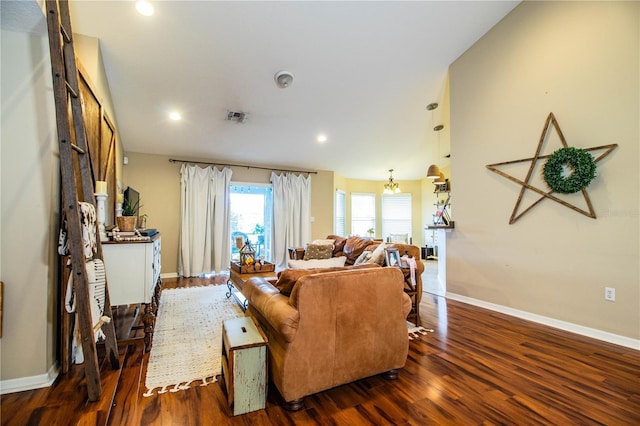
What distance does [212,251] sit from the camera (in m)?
6.03

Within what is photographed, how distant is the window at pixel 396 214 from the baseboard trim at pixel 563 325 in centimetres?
520

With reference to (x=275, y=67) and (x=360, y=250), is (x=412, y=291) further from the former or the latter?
(x=275, y=67)

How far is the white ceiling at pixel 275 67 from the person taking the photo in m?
2.93

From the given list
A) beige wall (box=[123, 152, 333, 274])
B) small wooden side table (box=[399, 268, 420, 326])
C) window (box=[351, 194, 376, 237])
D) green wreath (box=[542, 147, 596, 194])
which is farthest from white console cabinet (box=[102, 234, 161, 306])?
window (box=[351, 194, 376, 237])

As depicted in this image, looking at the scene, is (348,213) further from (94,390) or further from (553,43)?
(94,390)

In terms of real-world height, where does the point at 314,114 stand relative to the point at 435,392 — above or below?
above

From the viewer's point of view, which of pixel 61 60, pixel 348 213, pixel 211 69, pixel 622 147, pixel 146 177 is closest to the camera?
pixel 61 60

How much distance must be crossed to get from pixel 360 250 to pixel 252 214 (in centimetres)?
348

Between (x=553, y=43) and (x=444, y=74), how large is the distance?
147cm

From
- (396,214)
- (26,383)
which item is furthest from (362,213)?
(26,383)

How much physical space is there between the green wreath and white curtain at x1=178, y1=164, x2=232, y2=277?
18.4 ft

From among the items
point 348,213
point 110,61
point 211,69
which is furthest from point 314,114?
point 348,213

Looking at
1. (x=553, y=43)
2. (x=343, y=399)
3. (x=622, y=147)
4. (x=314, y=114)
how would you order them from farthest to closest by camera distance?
1. (x=314, y=114)
2. (x=553, y=43)
3. (x=622, y=147)
4. (x=343, y=399)

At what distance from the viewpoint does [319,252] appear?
4.59 meters
